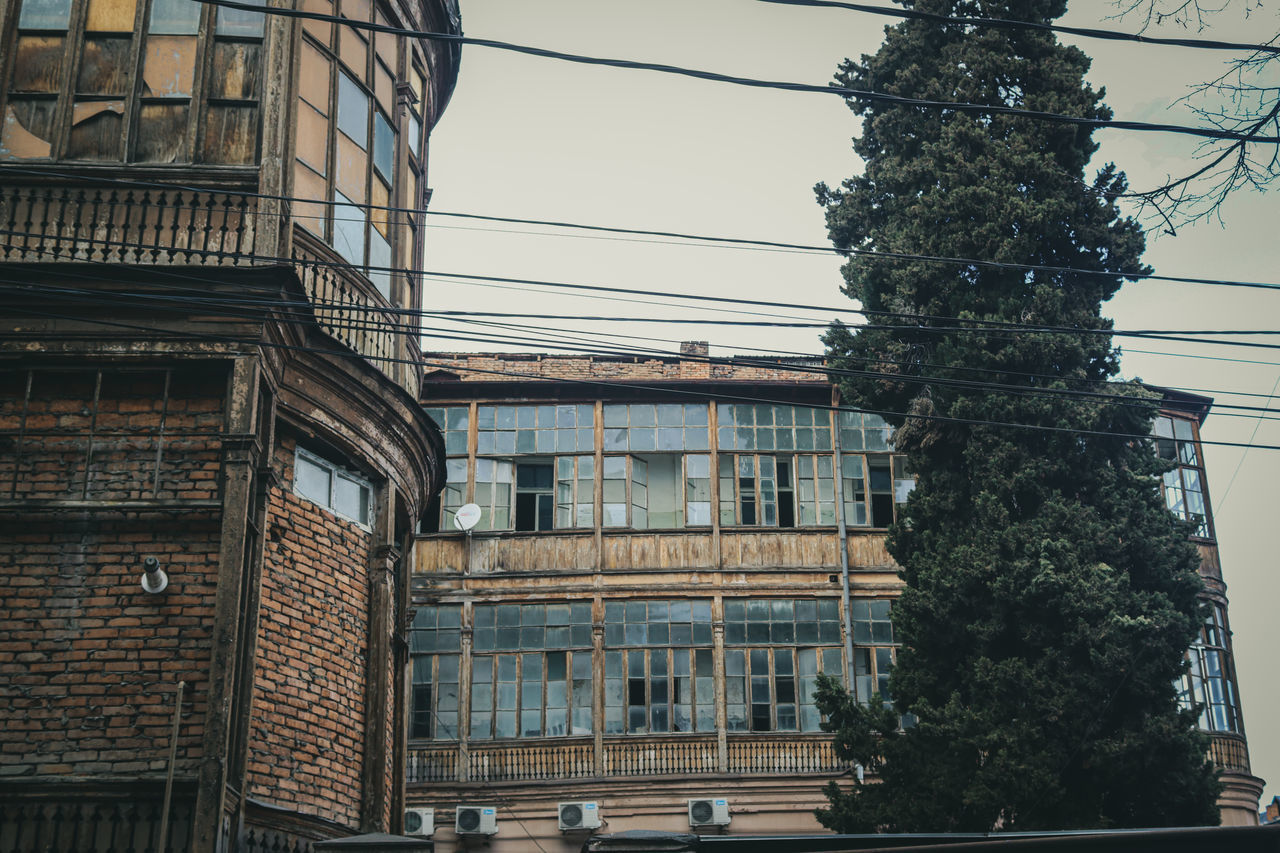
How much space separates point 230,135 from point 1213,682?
2118 cm

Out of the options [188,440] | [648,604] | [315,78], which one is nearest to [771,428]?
[648,604]

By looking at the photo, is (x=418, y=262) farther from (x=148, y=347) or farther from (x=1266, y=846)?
(x=1266, y=846)

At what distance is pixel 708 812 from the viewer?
2414cm

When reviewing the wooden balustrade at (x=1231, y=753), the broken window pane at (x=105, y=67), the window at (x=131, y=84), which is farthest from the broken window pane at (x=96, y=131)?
the wooden balustrade at (x=1231, y=753)

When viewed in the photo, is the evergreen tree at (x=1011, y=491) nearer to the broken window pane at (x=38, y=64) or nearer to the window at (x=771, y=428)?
the window at (x=771, y=428)

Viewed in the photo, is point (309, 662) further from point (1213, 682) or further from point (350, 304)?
point (1213, 682)

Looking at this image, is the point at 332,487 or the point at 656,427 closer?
the point at 332,487

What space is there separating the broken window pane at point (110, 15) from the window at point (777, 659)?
50.8ft

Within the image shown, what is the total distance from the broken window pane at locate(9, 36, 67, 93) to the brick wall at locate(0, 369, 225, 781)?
3.03 meters

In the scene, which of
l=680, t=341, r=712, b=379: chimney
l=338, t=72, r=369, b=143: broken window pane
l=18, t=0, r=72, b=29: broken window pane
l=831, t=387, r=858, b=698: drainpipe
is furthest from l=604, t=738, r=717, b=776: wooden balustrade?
l=18, t=0, r=72, b=29: broken window pane

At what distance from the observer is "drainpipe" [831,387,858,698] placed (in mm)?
25219

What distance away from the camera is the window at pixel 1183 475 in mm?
27703

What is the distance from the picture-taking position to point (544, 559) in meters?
26.0

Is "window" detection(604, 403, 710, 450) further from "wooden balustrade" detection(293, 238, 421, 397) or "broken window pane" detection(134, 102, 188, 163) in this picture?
"broken window pane" detection(134, 102, 188, 163)
